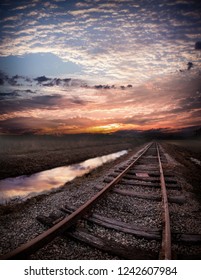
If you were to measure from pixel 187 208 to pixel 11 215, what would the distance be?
14.1ft

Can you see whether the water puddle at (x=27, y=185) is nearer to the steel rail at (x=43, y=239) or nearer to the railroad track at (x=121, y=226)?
the railroad track at (x=121, y=226)

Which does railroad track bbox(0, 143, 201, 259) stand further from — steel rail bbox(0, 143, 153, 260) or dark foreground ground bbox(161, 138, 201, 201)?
dark foreground ground bbox(161, 138, 201, 201)

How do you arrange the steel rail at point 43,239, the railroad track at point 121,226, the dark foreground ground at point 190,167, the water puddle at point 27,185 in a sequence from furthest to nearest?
the dark foreground ground at point 190,167 < the water puddle at point 27,185 < the railroad track at point 121,226 < the steel rail at point 43,239

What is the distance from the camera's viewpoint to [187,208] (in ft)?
17.3

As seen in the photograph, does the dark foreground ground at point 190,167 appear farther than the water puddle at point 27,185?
Yes

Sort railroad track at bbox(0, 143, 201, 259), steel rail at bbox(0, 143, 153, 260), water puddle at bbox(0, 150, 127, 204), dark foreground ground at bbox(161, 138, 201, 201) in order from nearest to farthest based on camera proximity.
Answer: steel rail at bbox(0, 143, 153, 260) < railroad track at bbox(0, 143, 201, 259) < water puddle at bbox(0, 150, 127, 204) < dark foreground ground at bbox(161, 138, 201, 201)

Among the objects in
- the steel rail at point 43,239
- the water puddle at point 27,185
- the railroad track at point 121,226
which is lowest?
the water puddle at point 27,185

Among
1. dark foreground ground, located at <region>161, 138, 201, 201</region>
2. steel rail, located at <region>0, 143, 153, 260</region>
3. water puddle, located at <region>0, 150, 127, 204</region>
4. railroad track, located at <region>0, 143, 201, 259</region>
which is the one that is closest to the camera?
steel rail, located at <region>0, 143, 153, 260</region>

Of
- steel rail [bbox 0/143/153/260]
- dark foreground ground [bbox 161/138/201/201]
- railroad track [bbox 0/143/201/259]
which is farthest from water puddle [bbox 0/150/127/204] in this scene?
dark foreground ground [bbox 161/138/201/201]

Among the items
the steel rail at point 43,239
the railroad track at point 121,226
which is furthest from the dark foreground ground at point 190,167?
the steel rail at point 43,239

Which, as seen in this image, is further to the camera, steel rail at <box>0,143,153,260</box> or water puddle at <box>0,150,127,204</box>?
water puddle at <box>0,150,127,204</box>

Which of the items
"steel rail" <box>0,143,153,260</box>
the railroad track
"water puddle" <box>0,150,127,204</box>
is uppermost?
"steel rail" <box>0,143,153,260</box>

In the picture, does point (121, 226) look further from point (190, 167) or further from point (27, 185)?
point (190, 167)

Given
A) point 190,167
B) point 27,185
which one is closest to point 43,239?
point 27,185
